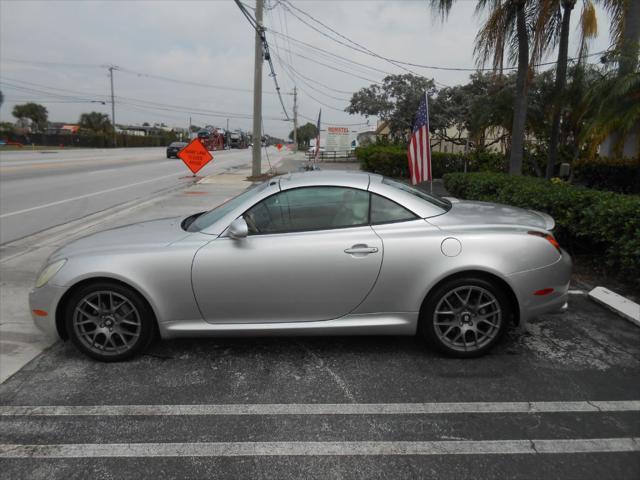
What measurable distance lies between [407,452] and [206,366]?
65.1 inches

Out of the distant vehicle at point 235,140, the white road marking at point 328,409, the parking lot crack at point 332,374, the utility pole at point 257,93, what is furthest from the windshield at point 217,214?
the distant vehicle at point 235,140

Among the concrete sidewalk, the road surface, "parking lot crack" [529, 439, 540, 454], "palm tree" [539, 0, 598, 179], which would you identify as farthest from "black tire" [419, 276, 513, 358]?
"palm tree" [539, 0, 598, 179]

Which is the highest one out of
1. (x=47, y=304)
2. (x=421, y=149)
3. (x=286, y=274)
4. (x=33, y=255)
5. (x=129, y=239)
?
(x=421, y=149)

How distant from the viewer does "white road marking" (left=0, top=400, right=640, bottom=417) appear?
3.00 meters

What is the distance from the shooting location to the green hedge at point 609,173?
12141 mm

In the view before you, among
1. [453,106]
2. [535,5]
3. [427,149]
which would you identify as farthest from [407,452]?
[453,106]

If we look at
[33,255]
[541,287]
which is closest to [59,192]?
[33,255]

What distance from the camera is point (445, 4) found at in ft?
34.0

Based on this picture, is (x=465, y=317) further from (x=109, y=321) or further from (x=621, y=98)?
(x=621, y=98)

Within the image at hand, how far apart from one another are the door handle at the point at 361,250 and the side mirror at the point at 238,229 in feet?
2.39

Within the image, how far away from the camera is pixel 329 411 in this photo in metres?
3.02

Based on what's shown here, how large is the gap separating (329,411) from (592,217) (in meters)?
4.23

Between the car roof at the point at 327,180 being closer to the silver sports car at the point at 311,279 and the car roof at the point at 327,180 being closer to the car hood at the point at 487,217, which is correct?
the silver sports car at the point at 311,279

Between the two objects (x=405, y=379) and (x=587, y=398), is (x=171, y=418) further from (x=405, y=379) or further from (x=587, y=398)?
(x=587, y=398)
